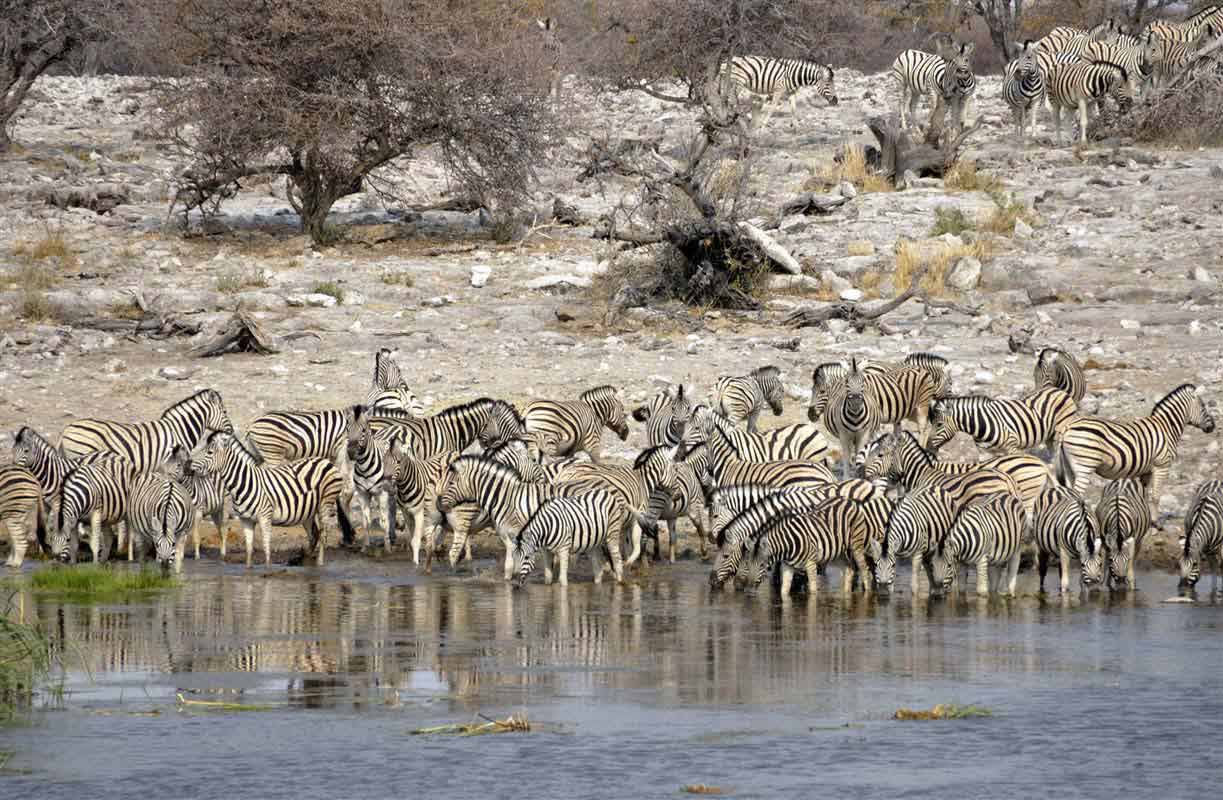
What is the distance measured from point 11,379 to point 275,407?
8.53 ft

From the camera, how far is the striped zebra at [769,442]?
581 inches

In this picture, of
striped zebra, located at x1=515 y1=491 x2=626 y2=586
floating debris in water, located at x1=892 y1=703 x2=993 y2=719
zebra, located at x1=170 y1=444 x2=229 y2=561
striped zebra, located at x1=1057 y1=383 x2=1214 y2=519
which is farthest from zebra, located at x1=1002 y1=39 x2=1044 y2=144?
floating debris in water, located at x1=892 y1=703 x2=993 y2=719

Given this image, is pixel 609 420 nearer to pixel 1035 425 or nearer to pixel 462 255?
pixel 1035 425

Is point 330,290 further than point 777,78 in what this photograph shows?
No

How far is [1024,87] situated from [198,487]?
690 inches

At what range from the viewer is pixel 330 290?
21.2 meters

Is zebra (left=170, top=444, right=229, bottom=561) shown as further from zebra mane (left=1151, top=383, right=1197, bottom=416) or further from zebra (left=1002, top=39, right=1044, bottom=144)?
zebra (left=1002, top=39, right=1044, bottom=144)

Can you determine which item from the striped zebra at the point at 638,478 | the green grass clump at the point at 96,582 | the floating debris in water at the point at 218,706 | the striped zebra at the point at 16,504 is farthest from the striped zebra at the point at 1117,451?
the striped zebra at the point at 16,504

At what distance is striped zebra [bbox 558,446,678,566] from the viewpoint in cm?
1320

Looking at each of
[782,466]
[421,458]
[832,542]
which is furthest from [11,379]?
[832,542]

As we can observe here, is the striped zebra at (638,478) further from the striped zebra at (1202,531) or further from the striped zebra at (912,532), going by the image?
the striped zebra at (1202,531)

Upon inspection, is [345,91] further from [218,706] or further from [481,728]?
[481,728]

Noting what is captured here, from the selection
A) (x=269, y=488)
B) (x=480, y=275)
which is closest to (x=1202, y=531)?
(x=269, y=488)

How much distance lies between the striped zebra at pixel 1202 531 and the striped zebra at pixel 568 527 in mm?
3460
